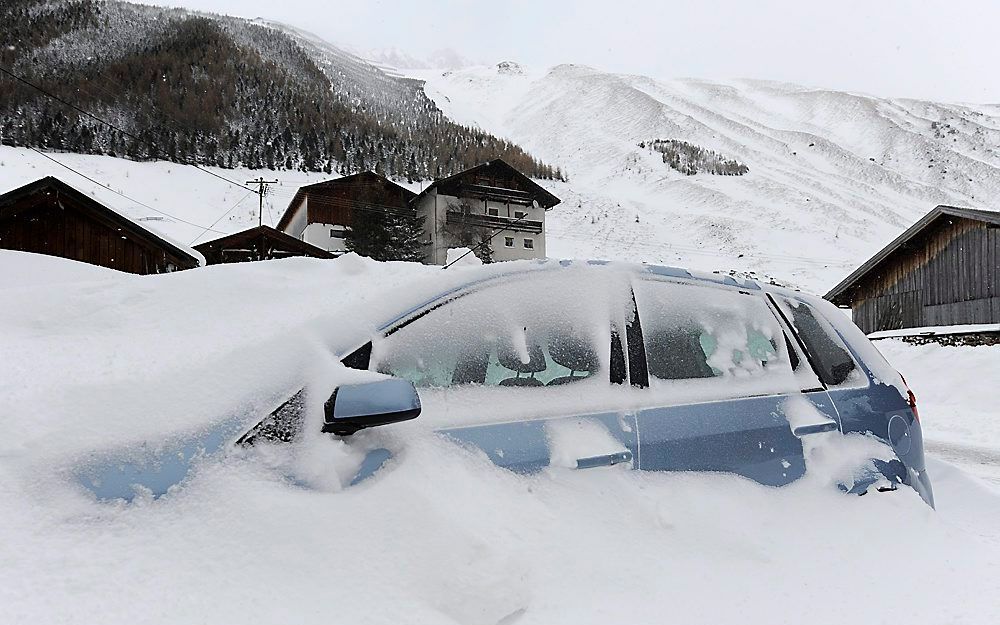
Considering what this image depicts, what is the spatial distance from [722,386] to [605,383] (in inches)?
23.1

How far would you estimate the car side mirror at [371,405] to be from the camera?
5.79ft

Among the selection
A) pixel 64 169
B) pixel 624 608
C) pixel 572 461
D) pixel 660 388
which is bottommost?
pixel 624 608

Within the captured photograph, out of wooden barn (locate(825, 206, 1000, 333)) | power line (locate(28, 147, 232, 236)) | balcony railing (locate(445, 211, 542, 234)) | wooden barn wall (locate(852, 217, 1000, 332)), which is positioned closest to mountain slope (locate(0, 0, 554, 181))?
power line (locate(28, 147, 232, 236))

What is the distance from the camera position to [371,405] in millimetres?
1767

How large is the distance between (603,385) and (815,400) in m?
1.11

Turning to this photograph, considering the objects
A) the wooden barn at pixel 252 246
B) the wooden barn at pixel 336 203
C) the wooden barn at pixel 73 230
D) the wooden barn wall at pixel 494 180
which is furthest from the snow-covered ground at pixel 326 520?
the wooden barn wall at pixel 494 180

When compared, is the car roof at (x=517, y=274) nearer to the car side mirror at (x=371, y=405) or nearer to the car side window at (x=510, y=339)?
the car side window at (x=510, y=339)

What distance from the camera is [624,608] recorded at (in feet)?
6.18

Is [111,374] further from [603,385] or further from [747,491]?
[747,491]

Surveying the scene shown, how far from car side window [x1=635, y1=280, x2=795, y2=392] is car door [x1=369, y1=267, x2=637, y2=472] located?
0.19 metres

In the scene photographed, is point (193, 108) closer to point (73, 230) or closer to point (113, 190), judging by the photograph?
point (113, 190)

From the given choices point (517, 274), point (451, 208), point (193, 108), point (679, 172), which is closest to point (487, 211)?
point (451, 208)

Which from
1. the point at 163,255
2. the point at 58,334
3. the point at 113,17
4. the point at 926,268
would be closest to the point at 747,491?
the point at 58,334

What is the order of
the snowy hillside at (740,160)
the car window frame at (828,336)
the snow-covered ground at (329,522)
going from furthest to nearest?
the snowy hillside at (740,160) < the car window frame at (828,336) < the snow-covered ground at (329,522)
